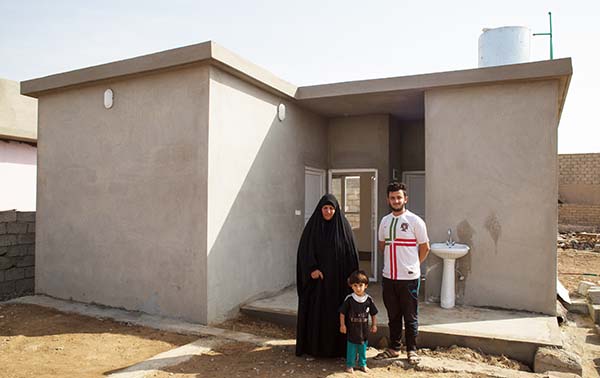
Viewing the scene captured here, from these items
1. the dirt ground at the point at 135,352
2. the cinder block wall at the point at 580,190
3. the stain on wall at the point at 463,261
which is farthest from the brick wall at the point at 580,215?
the stain on wall at the point at 463,261

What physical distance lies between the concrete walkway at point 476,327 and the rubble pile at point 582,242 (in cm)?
1076

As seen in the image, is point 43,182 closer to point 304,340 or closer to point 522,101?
point 304,340

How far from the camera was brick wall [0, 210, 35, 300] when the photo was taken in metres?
7.59

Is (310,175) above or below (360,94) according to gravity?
below

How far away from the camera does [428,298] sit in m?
6.24

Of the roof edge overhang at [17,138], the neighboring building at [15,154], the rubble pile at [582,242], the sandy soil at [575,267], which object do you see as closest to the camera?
the sandy soil at [575,267]

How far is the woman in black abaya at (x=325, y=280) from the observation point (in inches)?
175

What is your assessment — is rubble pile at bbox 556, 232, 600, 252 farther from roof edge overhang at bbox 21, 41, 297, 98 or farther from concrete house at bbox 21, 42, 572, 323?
roof edge overhang at bbox 21, 41, 297, 98

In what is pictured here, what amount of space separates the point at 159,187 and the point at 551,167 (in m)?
4.91

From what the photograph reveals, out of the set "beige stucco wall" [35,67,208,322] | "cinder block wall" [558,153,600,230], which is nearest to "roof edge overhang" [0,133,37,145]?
"beige stucco wall" [35,67,208,322]

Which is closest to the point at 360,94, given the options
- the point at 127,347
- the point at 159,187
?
the point at 159,187

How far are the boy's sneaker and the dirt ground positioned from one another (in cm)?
11

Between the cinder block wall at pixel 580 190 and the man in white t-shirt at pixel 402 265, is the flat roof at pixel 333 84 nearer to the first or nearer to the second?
the man in white t-shirt at pixel 402 265

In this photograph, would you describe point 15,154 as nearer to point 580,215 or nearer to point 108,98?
point 108,98
